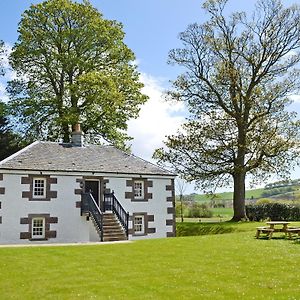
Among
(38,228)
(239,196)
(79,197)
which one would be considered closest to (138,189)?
(79,197)

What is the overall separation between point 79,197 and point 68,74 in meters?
15.9

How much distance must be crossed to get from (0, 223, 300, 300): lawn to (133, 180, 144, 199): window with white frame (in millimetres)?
9893

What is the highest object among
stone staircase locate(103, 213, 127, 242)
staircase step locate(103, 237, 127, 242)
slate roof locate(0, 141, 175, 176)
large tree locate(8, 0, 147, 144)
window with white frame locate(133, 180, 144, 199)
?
large tree locate(8, 0, 147, 144)

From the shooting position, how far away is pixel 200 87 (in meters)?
37.0

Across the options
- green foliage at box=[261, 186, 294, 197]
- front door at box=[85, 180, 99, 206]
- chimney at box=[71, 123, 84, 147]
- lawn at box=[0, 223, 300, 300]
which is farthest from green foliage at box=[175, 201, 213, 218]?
green foliage at box=[261, 186, 294, 197]

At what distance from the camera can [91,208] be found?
2531 cm

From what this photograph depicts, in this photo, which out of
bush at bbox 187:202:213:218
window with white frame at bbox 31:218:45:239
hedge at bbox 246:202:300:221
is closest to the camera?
window with white frame at bbox 31:218:45:239

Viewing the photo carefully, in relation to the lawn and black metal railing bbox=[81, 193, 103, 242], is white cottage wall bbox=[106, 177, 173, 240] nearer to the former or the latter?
black metal railing bbox=[81, 193, 103, 242]

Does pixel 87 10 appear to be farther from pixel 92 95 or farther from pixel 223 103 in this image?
pixel 223 103

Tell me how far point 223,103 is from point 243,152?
4.45 m

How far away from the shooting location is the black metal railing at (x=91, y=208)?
2431 cm

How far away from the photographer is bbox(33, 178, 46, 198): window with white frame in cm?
2503

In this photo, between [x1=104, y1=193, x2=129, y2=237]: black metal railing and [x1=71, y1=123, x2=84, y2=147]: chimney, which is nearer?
[x1=104, y1=193, x2=129, y2=237]: black metal railing

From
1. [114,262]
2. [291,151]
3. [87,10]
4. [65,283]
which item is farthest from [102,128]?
[65,283]
